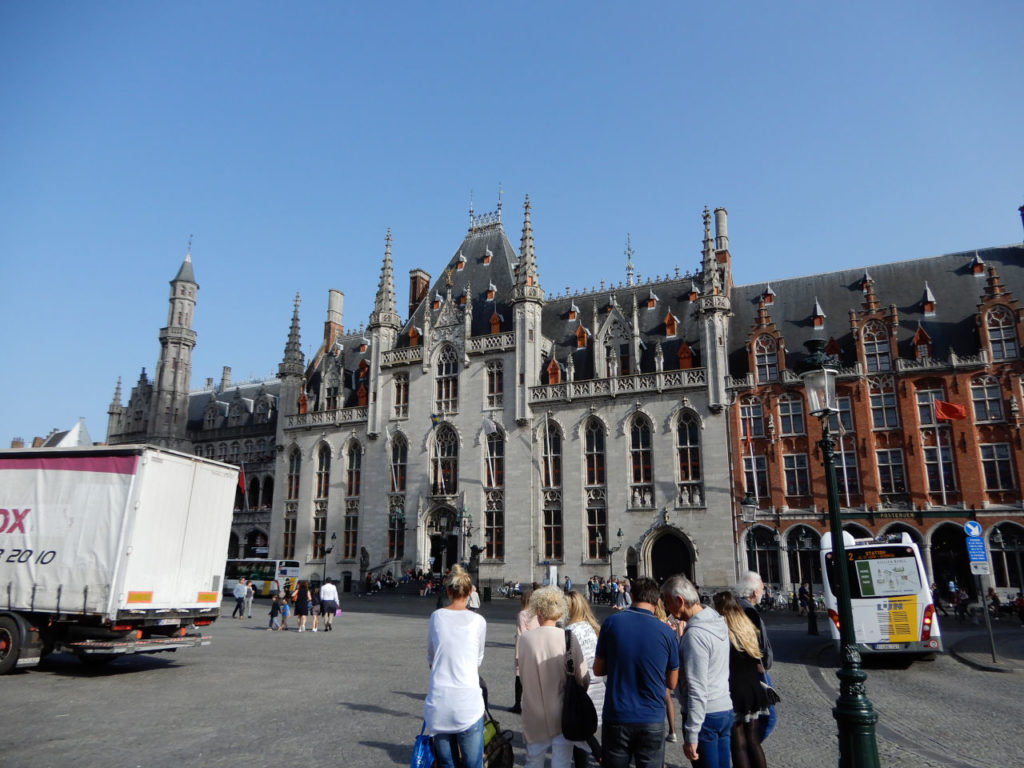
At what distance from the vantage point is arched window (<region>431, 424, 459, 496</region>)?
144 ft

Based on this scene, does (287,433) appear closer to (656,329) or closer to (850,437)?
(656,329)

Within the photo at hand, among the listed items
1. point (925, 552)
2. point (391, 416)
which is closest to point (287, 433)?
point (391, 416)

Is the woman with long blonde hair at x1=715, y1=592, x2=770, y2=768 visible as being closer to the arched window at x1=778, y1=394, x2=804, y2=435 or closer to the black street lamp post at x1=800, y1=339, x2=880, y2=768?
the black street lamp post at x1=800, y1=339, x2=880, y2=768

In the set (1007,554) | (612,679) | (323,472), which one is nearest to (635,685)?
(612,679)

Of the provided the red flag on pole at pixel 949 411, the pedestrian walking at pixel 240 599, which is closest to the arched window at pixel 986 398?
the red flag on pole at pixel 949 411

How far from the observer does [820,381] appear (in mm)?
9094

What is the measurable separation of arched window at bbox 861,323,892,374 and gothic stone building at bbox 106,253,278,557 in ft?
137

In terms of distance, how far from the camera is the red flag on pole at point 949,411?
3069 cm

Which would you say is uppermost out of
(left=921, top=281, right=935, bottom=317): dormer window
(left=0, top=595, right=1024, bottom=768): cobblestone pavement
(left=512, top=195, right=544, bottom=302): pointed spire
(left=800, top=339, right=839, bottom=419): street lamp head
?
(left=512, top=195, right=544, bottom=302): pointed spire

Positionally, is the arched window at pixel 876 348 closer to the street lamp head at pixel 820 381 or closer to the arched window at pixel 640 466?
the arched window at pixel 640 466

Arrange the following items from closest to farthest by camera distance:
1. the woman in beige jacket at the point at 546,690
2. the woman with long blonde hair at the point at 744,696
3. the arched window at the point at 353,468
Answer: the woman in beige jacket at the point at 546,690, the woman with long blonde hair at the point at 744,696, the arched window at the point at 353,468

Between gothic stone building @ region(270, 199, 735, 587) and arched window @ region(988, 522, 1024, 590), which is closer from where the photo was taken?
arched window @ region(988, 522, 1024, 590)

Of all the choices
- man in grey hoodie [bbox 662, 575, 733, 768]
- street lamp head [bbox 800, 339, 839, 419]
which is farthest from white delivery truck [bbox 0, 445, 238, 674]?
street lamp head [bbox 800, 339, 839, 419]

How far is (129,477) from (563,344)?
33184mm
